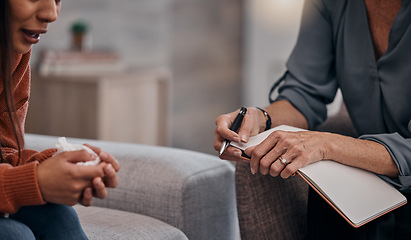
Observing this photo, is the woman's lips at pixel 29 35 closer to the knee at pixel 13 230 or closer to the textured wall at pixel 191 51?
the knee at pixel 13 230

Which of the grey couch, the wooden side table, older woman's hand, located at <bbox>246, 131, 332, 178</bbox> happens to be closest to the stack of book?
the wooden side table

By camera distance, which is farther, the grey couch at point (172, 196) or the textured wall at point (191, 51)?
the textured wall at point (191, 51)

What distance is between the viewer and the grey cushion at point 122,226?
3.17 ft

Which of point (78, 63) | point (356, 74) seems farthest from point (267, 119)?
point (78, 63)

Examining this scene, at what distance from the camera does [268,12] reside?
10.3ft

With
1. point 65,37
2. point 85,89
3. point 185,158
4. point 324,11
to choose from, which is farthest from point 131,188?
point 65,37

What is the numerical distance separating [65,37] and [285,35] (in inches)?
51.0

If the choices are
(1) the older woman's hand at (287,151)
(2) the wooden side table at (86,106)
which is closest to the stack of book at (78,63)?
(2) the wooden side table at (86,106)

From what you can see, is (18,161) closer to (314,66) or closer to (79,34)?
(314,66)

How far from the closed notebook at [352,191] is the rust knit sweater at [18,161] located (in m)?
0.45

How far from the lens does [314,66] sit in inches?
49.5

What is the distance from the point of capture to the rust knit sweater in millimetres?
722

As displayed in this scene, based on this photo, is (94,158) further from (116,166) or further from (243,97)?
(243,97)

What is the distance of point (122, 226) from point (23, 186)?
319mm
